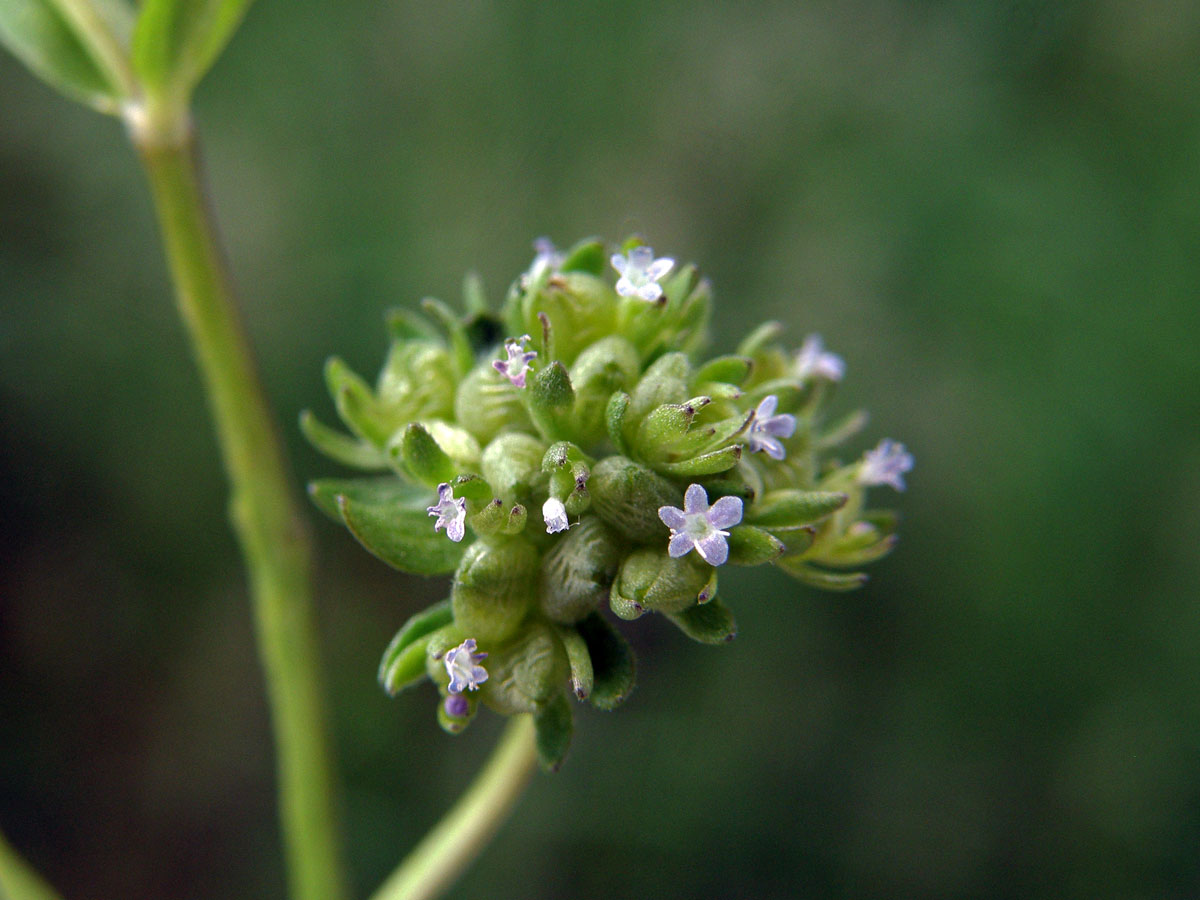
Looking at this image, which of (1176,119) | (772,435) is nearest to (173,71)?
(772,435)

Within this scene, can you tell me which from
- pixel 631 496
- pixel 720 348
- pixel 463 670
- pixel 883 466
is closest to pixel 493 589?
pixel 463 670

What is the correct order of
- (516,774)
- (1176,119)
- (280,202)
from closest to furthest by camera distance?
(516,774) < (1176,119) < (280,202)

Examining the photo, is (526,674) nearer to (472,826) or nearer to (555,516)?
(555,516)

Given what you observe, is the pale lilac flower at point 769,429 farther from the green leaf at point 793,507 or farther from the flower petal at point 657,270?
the flower petal at point 657,270

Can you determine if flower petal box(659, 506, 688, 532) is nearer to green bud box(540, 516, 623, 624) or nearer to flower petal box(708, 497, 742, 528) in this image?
flower petal box(708, 497, 742, 528)

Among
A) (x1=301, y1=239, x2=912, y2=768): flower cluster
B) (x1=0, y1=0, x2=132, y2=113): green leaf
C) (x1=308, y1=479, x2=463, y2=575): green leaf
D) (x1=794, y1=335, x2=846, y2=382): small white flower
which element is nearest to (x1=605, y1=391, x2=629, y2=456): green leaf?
(x1=301, y1=239, x2=912, y2=768): flower cluster

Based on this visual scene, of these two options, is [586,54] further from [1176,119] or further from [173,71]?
[173,71]
